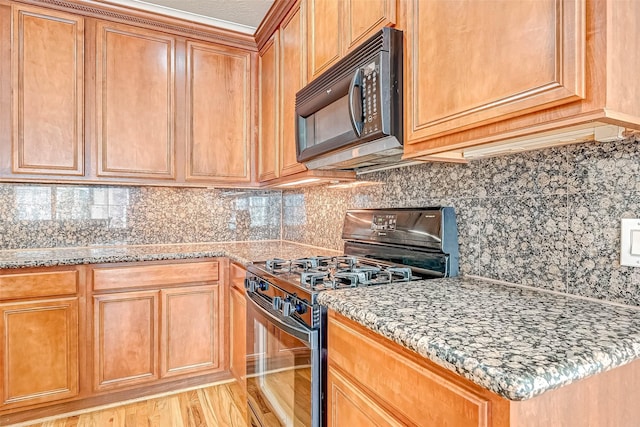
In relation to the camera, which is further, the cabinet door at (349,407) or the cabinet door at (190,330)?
the cabinet door at (190,330)

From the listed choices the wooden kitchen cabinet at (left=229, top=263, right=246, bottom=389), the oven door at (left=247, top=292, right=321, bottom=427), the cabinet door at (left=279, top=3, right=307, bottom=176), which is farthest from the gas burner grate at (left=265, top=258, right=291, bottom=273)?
the cabinet door at (left=279, top=3, right=307, bottom=176)

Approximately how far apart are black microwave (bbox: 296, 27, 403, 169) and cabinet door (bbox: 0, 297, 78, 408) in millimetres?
1637

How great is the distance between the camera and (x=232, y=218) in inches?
115

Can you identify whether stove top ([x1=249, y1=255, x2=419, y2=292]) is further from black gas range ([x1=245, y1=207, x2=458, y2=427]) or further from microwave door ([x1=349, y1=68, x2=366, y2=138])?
microwave door ([x1=349, y1=68, x2=366, y2=138])

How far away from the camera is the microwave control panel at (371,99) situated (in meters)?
1.26

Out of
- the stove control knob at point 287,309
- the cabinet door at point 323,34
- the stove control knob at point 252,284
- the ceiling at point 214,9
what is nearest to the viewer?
the stove control knob at point 287,309

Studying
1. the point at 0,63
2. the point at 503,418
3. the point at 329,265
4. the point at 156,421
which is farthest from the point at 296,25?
the point at 156,421

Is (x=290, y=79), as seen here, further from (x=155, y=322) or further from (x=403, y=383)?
(x=403, y=383)

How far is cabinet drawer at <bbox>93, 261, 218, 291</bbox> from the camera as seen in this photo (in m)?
2.07

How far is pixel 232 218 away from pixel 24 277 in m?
1.35

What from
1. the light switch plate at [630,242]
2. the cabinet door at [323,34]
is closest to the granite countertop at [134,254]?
the cabinet door at [323,34]

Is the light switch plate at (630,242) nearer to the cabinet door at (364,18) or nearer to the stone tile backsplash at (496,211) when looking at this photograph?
the stone tile backsplash at (496,211)

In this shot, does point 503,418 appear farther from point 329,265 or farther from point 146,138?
point 146,138

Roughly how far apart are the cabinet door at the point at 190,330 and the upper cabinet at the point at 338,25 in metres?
1.47
